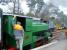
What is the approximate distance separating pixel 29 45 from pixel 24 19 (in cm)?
187

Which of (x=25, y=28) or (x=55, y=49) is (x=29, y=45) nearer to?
(x=25, y=28)

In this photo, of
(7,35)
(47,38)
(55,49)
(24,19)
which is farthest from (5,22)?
(47,38)

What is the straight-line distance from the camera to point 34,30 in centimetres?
1512

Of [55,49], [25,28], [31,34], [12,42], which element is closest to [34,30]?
[31,34]

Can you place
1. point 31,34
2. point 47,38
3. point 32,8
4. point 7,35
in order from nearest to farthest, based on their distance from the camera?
point 7,35, point 31,34, point 47,38, point 32,8

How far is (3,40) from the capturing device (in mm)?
12445

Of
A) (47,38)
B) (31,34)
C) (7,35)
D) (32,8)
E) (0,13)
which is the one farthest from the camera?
(32,8)

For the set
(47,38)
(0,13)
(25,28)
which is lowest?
(47,38)

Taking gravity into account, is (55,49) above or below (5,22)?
below

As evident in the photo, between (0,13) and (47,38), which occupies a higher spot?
(0,13)

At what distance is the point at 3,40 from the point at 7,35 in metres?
0.31

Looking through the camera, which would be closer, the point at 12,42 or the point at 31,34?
the point at 12,42

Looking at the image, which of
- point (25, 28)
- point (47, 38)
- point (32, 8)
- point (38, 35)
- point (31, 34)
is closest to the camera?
point (25, 28)

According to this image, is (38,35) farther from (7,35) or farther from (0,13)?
(0,13)
